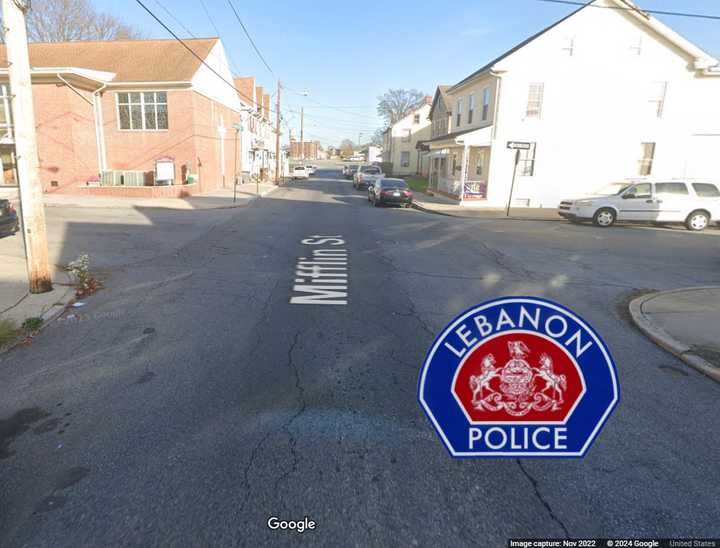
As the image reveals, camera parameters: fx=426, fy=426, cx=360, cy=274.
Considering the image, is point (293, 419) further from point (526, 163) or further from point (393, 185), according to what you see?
point (526, 163)

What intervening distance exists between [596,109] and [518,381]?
23.2 metres

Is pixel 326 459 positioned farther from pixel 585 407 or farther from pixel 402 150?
pixel 402 150

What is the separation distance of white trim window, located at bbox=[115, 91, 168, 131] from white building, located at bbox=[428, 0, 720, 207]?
52.1 ft

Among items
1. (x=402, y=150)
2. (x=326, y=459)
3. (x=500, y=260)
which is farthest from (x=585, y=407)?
(x=402, y=150)

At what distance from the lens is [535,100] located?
21.0 m

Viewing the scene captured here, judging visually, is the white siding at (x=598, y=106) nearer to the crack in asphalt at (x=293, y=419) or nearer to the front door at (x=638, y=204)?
the front door at (x=638, y=204)

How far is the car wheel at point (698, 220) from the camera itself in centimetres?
1578

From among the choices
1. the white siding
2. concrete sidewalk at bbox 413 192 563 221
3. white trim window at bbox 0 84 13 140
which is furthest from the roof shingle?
the white siding

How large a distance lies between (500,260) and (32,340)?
859cm

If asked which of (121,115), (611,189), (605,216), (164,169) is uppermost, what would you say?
(121,115)

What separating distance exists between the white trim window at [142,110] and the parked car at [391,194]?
1243cm

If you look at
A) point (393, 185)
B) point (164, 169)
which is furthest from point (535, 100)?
point (164, 169)

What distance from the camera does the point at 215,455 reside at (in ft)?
9.65

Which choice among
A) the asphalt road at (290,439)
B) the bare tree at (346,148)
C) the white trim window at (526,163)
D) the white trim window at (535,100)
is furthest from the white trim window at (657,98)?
the bare tree at (346,148)
